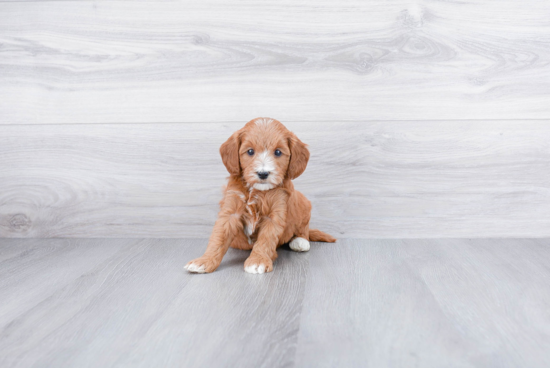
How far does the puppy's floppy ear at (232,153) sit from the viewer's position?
1316 millimetres

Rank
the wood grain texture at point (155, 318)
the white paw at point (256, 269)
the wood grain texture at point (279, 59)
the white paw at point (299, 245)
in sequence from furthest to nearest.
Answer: the wood grain texture at point (279, 59) < the white paw at point (299, 245) < the white paw at point (256, 269) < the wood grain texture at point (155, 318)

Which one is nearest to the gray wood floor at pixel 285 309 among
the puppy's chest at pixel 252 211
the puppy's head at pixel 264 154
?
the puppy's chest at pixel 252 211

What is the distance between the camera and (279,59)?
162 centimetres

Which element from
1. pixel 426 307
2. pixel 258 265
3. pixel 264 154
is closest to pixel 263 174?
pixel 264 154

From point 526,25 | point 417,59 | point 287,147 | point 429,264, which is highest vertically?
point 526,25

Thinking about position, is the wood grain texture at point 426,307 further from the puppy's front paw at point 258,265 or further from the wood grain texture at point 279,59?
the wood grain texture at point 279,59

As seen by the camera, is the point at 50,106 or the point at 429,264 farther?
the point at 50,106

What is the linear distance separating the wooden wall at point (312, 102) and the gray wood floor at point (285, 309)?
0.23m

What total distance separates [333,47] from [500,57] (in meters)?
0.61

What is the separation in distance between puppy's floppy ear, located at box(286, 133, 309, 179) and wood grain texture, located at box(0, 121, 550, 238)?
11.3 inches

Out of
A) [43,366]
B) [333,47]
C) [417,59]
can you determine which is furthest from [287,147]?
[43,366]

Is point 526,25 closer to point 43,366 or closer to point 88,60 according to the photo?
point 88,60

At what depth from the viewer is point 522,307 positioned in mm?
1013

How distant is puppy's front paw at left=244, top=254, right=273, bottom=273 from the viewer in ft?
4.10
